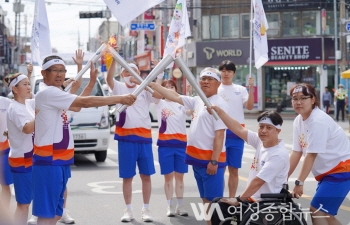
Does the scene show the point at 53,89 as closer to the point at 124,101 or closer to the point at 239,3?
the point at 124,101

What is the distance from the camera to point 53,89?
6383 millimetres

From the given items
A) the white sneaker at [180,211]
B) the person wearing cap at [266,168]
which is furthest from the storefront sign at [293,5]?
the person wearing cap at [266,168]

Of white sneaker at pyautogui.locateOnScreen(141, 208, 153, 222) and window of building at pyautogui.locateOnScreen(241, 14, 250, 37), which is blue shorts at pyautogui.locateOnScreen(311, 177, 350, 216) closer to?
white sneaker at pyautogui.locateOnScreen(141, 208, 153, 222)

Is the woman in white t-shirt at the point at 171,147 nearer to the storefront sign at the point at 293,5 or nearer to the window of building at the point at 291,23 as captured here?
the storefront sign at the point at 293,5

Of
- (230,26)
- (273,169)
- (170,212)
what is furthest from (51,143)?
(230,26)

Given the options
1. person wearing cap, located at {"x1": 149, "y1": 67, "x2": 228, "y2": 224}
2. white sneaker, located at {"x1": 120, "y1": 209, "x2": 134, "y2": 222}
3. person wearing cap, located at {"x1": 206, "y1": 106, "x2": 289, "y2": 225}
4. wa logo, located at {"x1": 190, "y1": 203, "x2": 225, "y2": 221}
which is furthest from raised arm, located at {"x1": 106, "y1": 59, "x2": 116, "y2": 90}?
person wearing cap, located at {"x1": 206, "y1": 106, "x2": 289, "y2": 225}

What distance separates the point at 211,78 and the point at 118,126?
7.00ft

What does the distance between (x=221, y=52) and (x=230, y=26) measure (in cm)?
189

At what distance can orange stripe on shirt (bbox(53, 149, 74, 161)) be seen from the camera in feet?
21.4

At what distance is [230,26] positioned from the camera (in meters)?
45.8

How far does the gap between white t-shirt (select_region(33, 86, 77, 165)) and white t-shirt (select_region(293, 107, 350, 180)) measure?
2.22 metres

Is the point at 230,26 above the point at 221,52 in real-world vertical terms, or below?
above

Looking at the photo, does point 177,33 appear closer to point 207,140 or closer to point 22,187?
point 207,140

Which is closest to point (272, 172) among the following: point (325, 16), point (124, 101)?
point (124, 101)
